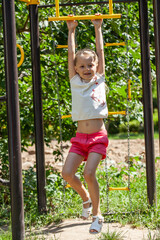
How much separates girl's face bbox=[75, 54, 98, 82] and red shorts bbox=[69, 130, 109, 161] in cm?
52

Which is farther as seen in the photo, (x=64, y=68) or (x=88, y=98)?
(x=64, y=68)

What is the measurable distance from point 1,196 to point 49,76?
164cm

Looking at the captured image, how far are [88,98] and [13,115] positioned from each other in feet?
2.32

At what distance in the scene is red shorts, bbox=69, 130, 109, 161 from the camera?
3.77 meters

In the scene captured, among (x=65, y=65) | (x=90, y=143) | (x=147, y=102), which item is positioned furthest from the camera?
(x=65, y=65)

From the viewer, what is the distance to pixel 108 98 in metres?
5.59

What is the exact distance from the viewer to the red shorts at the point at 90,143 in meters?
3.77

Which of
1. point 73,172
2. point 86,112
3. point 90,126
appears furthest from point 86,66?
point 73,172

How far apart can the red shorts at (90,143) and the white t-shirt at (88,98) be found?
162mm

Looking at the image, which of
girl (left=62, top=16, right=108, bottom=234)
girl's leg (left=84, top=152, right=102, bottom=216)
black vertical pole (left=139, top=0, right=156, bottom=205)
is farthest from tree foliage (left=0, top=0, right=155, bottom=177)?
girl's leg (left=84, top=152, right=102, bottom=216)

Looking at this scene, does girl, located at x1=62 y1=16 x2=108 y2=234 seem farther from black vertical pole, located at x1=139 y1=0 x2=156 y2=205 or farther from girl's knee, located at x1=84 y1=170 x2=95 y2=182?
black vertical pole, located at x1=139 y1=0 x2=156 y2=205

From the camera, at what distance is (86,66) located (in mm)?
3875

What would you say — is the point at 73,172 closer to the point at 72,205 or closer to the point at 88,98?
the point at 88,98

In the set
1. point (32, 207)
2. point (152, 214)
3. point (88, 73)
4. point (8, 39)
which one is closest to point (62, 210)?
point (32, 207)
